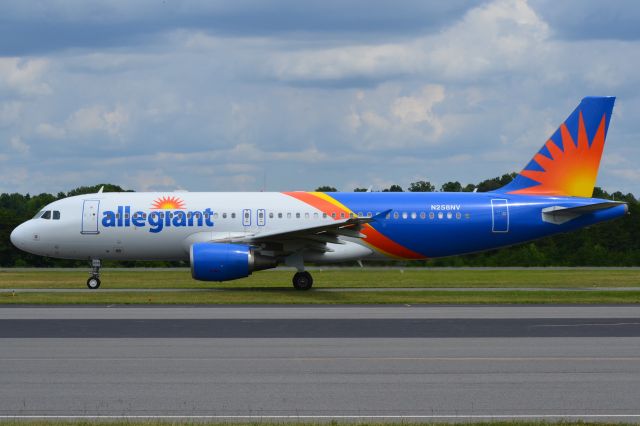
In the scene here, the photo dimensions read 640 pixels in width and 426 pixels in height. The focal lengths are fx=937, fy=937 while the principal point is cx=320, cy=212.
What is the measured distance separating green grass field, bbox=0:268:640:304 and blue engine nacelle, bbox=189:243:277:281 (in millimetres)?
668

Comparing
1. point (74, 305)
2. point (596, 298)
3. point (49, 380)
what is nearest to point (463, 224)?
point (596, 298)

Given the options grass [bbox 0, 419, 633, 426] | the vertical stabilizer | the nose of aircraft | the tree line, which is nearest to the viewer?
grass [bbox 0, 419, 633, 426]

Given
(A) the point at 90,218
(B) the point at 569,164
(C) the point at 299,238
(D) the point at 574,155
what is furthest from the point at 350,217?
(A) the point at 90,218

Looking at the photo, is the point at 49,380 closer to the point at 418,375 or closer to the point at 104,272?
the point at 418,375

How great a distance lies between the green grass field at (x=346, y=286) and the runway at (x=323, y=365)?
16.4ft

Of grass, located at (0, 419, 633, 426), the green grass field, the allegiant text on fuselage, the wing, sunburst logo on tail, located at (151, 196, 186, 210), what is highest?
sunburst logo on tail, located at (151, 196, 186, 210)

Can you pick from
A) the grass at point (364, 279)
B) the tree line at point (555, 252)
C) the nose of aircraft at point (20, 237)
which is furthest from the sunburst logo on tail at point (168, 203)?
the tree line at point (555, 252)

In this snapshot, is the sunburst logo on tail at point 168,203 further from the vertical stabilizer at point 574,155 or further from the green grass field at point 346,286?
the vertical stabilizer at point 574,155

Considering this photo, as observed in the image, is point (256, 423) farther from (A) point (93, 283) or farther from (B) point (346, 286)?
(B) point (346, 286)

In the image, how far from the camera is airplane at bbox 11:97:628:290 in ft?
111

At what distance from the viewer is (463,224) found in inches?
1356

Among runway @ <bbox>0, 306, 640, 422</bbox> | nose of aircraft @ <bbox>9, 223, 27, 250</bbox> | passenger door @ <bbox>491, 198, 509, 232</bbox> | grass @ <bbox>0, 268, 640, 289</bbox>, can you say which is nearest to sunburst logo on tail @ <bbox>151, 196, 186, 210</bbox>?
grass @ <bbox>0, 268, 640, 289</bbox>

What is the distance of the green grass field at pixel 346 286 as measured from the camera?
28.1 m

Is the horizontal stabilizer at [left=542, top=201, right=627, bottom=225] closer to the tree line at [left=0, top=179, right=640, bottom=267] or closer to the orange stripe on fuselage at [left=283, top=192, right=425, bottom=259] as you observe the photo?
the orange stripe on fuselage at [left=283, top=192, right=425, bottom=259]
